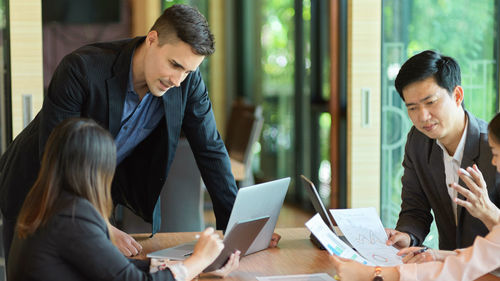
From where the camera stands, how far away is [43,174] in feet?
5.16

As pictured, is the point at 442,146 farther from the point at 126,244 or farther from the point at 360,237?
the point at 126,244

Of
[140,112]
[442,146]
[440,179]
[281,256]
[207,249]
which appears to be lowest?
[281,256]

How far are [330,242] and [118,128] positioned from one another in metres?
0.78

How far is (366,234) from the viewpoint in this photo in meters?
2.08

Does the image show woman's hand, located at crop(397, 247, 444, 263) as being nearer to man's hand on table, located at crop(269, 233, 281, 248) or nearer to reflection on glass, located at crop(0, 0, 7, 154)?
man's hand on table, located at crop(269, 233, 281, 248)

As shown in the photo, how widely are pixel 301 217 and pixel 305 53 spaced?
4.56ft

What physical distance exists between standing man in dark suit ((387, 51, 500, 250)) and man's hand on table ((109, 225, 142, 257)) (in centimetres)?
79

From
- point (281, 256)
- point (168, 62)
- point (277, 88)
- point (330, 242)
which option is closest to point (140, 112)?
point (168, 62)

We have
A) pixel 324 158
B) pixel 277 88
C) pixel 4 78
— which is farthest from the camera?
pixel 277 88

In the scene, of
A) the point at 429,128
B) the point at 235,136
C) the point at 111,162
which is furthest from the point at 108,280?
the point at 235,136

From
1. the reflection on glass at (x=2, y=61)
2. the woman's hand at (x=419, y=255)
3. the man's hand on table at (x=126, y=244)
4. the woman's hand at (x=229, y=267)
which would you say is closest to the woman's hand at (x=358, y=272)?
the woman's hand at (x=419, y=255)

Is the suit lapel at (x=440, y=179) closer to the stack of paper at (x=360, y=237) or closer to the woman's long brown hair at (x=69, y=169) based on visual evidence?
the stack of paper at (x=360, y=237)

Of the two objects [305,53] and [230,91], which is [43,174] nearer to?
[305,53]

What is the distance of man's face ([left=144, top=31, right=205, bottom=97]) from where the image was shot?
2.00 m
